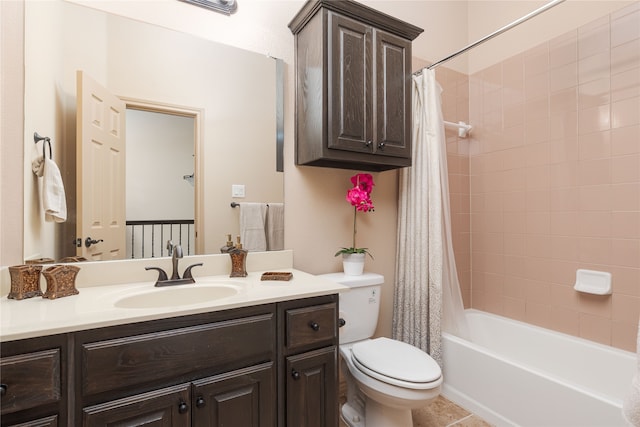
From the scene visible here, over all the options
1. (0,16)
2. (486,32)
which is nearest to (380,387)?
(0,16)

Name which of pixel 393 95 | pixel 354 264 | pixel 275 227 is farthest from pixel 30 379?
pixel 393 95

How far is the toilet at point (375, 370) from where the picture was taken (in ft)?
4.17

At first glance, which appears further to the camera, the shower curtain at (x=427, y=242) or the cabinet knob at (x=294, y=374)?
the shower curtain at (x=427, y=242)

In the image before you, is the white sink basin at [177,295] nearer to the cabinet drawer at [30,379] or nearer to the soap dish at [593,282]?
the cabinet drawer at [30,379]

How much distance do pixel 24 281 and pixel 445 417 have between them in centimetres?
206

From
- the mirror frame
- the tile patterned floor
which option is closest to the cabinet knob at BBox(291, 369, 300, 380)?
the tile patterned floor

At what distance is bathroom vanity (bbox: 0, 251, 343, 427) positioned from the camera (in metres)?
0.80

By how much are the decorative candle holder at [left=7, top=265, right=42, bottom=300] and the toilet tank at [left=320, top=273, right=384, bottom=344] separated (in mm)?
→ 1220

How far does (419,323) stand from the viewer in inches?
74.7

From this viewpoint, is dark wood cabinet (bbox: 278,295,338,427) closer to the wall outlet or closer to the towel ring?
the wall outlet

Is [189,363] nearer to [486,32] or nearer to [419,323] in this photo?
[419,323]

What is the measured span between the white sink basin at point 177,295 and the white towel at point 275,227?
0.40 meters

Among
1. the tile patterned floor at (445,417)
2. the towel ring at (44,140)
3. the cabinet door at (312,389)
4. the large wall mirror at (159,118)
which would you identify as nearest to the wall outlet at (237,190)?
the large wall mirror at (159,118)

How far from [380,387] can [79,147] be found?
1.65 metres
